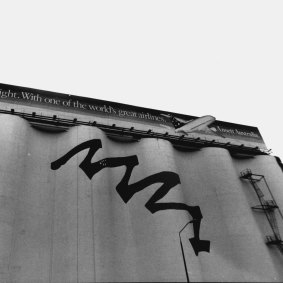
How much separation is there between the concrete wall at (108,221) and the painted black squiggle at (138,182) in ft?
1.41

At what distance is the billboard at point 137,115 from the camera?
31.8 meters

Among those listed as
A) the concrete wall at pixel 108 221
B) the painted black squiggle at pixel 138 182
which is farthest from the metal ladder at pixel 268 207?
the painted black squiggle at pixel 138 182

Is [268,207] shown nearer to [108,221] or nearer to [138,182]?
[138,182]

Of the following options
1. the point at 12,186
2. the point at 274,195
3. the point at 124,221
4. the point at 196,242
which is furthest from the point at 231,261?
the point at 12,186

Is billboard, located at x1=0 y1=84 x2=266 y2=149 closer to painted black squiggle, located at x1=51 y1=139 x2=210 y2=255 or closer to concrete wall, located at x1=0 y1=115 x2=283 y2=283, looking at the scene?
concrete wall, located at x1=0 y1=115 x2=283 y2=283

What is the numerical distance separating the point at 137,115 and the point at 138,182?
11.4m

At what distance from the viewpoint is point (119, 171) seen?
2881 centimetres

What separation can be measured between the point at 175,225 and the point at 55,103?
62.9 ft

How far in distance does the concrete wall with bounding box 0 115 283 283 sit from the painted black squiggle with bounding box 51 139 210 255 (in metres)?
0.43

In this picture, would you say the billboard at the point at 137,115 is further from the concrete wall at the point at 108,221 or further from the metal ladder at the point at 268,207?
the metal ladder at the point at 268,207

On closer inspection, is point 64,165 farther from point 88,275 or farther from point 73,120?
point 88,275

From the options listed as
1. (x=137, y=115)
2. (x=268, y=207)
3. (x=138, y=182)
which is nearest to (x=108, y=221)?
(x=138, y=182)

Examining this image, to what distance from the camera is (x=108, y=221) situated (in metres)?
24.3

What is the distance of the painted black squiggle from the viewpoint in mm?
26203
